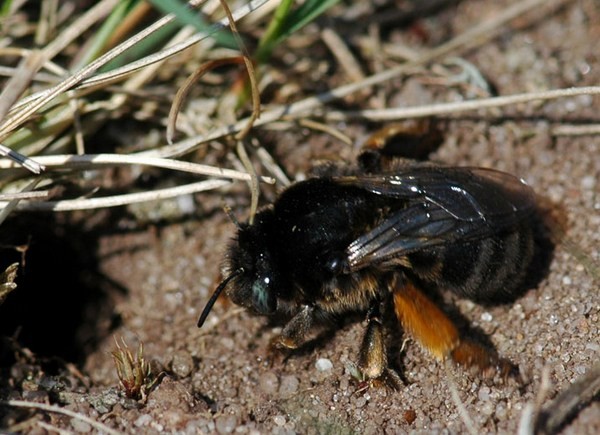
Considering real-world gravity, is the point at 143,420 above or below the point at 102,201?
below

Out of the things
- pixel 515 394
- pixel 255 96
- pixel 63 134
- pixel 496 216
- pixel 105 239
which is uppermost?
pixel 63 134

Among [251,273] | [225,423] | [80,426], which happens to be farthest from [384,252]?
[80,426]

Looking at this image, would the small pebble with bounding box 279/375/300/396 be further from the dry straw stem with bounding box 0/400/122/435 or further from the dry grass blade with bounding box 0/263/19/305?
the dry grass blade with bounding box 0/263/19/305

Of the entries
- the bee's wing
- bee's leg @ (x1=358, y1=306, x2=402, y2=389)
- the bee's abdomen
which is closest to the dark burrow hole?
bee's leg @ (x1=358, y1=306, x2=402, y2=389)

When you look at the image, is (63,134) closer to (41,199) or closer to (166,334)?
(41,199)

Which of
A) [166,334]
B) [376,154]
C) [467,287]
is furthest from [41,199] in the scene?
[467,287]

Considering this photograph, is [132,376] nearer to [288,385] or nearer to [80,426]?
[80,426]

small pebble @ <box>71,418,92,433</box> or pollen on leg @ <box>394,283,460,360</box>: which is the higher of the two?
small pebble @ <box>71,418,92,433</box>
